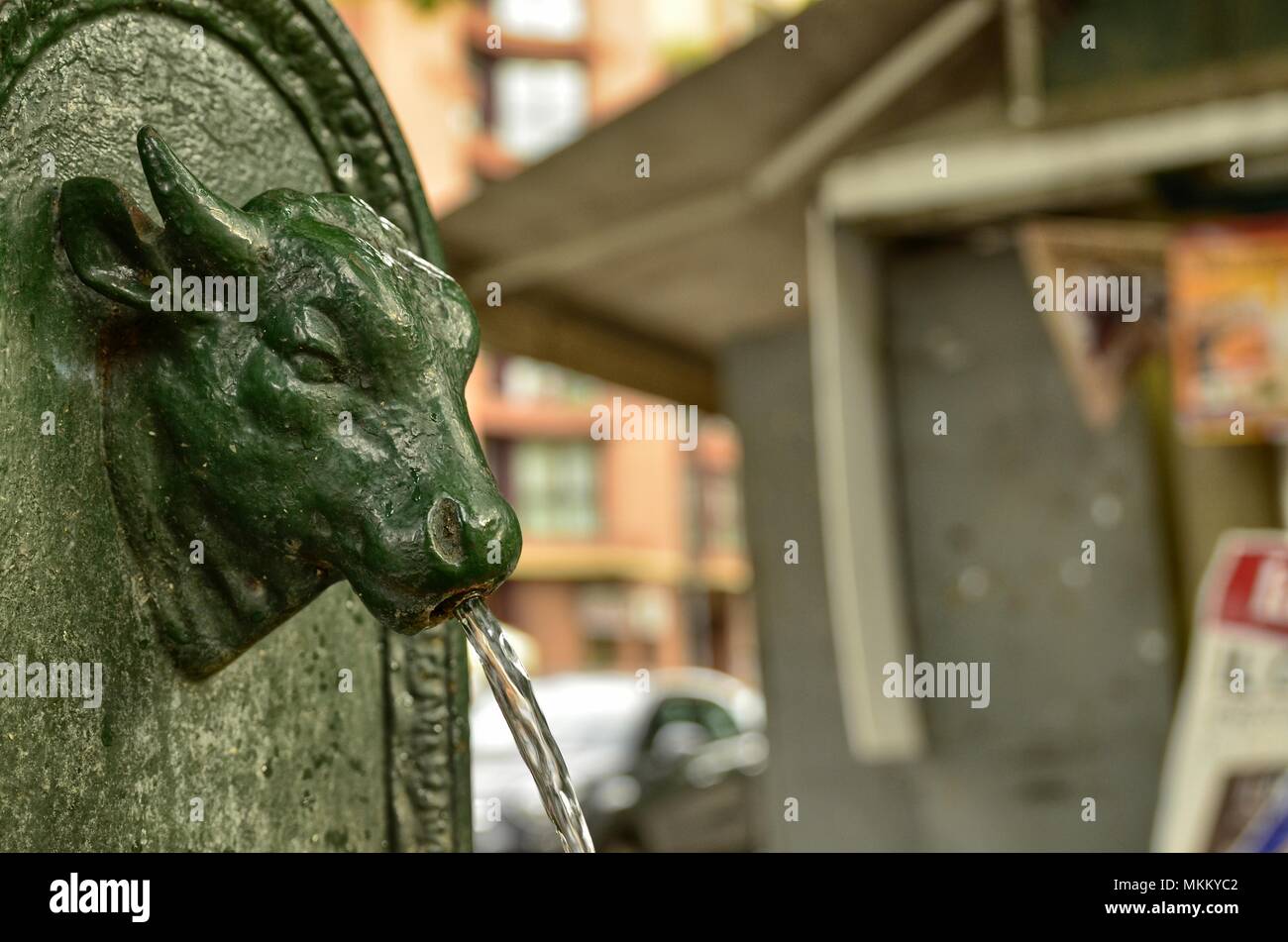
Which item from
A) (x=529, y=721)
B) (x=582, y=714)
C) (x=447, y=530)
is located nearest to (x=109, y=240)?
(x=447, y=530)

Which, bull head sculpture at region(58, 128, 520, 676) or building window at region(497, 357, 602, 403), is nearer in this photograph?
bull head sculpture at region(58, 128, 520, 676)

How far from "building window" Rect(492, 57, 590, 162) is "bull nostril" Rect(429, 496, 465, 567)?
32.2 metres

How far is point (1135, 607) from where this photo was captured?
5500mm

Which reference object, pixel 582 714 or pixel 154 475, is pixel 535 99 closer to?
pixel 582 714

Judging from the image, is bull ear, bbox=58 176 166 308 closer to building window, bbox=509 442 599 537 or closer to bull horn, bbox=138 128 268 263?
bull horn, bbox=138 128 268 263

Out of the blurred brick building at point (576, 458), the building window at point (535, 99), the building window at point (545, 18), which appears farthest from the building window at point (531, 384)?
the building window at point (545, 18)

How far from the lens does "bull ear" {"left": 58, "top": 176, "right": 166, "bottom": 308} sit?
1.32m

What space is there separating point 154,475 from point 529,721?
415 mm

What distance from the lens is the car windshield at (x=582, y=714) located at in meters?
10.2

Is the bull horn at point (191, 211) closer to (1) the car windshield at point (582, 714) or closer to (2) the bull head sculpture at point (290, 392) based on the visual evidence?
(2) the bull head sculpture at point (290, 392)

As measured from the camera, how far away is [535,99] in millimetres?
33188

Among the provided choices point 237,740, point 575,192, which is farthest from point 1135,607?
point 237,740

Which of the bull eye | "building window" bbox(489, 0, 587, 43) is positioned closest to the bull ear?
the bull eye

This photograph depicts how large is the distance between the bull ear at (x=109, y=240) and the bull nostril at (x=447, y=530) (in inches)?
12.7
